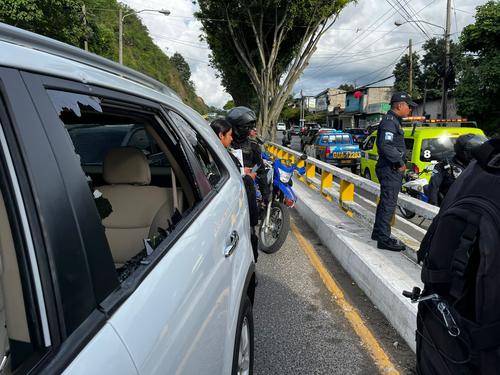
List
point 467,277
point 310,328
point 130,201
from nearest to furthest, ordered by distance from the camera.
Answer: point 467,277
point 130,201
point 310,328

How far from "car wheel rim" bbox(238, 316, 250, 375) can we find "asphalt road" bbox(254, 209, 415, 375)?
2.12 feet

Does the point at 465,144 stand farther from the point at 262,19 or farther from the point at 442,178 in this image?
the point at 262,19

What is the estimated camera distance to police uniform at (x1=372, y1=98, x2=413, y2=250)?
15.5 ft

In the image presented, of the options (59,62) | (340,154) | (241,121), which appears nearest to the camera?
(59,62)

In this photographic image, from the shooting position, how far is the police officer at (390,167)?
4.73m

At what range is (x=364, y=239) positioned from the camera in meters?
5.20

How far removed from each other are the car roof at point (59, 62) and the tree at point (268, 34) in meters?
18.4

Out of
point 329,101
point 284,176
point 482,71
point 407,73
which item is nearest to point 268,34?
point 482,71

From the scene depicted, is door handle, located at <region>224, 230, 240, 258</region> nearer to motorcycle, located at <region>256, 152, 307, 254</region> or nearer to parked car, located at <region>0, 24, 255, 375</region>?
parked car, located at <region>0, 24, 255, 375</region>

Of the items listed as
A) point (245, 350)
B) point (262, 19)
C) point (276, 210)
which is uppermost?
point (262, 19)

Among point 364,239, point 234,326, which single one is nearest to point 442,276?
point 234,326

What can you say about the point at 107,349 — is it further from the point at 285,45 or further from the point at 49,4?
the point at 285,45

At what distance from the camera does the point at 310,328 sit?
144 inches

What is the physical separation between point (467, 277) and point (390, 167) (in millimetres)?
3406
